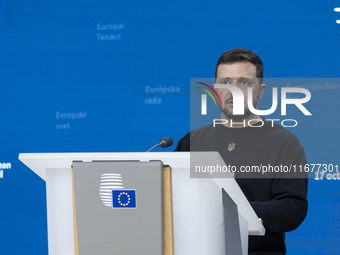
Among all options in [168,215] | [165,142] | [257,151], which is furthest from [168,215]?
[257,151]

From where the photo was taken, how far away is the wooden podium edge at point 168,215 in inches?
41.1

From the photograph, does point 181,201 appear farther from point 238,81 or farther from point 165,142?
point 238,81

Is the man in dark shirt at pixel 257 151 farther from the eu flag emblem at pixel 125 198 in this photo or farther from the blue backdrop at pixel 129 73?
the blue backdrop at pixel 129 73

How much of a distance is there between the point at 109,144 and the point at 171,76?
0.59m

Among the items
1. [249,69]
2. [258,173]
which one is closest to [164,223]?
[258,173]

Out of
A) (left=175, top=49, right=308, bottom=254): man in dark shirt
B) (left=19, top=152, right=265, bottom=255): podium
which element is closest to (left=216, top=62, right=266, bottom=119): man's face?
(left=175, top=49, right=308, bottom=254): man in dark shirt

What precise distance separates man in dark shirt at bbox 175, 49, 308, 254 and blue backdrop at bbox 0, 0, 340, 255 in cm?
86

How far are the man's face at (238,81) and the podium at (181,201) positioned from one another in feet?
2.78

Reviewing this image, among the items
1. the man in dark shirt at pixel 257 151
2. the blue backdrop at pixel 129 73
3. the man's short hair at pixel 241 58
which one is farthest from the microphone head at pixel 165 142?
the blue backdrop at pixel 129 73

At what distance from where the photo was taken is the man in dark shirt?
1571mm

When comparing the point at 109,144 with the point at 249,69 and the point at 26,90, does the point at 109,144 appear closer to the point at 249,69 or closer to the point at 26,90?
the point at 26,90

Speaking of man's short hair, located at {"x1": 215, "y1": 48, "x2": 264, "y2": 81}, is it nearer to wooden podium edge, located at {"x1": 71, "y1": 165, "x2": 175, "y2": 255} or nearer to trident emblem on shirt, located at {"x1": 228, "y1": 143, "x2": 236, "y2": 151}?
trident emblem on shirt, located at {"x1": 228, "y1": 143, "x2": 236, "y2": 151}

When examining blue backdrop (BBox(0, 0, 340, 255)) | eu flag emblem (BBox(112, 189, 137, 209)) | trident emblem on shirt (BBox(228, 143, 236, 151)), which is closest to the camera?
eu flag emblem (BBox(112, 189, 137, 209))

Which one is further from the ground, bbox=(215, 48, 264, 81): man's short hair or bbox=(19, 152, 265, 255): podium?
bbox=(215, 48, 264, 81): man's short hair
